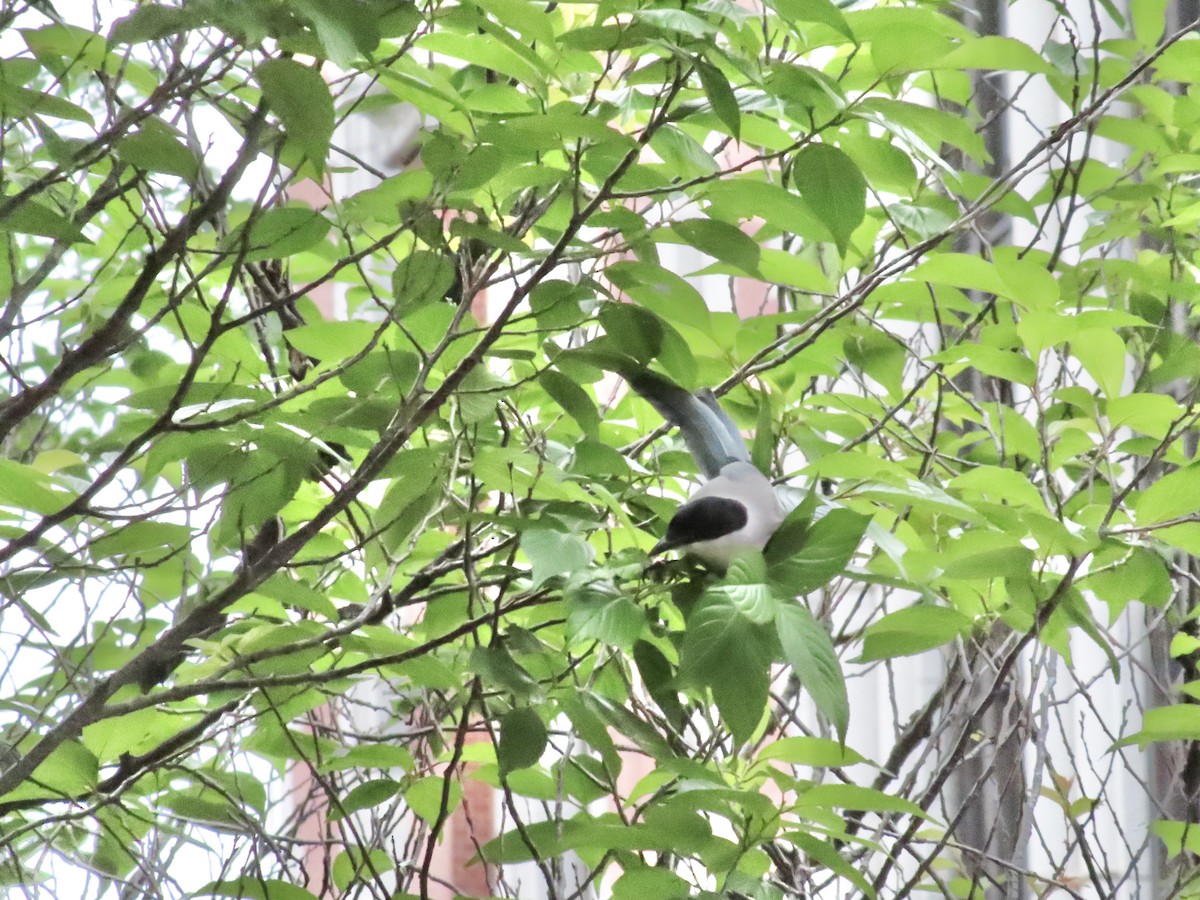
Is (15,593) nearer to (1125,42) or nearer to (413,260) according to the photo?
(413,260)

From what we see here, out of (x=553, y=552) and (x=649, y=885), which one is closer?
(x=553, y=552)

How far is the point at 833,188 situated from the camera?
0.70m

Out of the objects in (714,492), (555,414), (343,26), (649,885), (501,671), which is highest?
(555,414)

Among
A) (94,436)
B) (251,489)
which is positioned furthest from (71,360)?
(94,436)

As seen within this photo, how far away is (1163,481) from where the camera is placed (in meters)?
0.86

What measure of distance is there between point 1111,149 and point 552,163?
3.65ft

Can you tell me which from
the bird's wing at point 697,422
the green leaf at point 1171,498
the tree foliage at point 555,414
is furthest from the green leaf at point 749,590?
the green leaf at point 1171,498

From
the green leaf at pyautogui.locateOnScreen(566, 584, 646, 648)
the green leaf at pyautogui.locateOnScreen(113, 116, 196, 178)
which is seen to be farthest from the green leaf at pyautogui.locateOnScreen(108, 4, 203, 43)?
the green leaf at pyautogui.locateOnScreen(566, 584, 646, 648)

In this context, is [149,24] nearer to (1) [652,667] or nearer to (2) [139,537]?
(2) [139,537]

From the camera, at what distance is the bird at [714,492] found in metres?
0.70

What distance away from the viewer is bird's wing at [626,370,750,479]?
2.65 ft

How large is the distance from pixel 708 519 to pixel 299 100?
1.05 ft

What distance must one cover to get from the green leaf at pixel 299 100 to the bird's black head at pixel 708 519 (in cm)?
28

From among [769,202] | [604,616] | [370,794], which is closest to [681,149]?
[769,202]
